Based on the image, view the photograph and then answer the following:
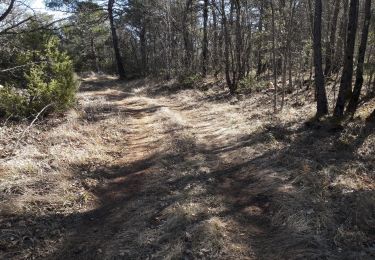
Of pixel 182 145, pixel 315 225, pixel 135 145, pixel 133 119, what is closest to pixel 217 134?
pixel 182 145

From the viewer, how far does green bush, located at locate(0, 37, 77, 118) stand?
10711 millimetres

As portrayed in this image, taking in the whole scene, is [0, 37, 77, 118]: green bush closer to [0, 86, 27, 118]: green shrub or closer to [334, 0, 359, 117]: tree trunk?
[0, 86, 27, 118]: green shrub

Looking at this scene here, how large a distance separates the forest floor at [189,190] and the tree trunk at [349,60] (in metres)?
0.66

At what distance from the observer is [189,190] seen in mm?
7484

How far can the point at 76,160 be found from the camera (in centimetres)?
905

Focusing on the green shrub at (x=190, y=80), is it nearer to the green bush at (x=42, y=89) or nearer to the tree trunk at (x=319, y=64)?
the green bush at (x=42, y=89)

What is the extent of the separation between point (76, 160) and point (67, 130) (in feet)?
6.81

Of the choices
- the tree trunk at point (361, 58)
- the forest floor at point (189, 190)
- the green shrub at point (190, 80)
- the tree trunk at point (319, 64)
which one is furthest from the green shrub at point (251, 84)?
the tree trunk at point (361, 58)

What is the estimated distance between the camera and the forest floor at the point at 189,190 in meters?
5.70

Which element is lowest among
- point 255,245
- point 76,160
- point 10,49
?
point 255,245

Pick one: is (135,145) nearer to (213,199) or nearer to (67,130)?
(67,130)

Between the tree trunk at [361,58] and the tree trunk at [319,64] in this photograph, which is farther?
the tree trunk at [319,64]

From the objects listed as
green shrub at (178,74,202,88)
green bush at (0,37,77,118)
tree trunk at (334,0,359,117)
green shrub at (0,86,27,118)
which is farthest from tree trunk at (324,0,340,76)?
green shrub at (0,86,27,118)

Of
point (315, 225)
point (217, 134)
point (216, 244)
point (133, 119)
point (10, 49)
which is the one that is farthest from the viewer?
point (133, 119)
